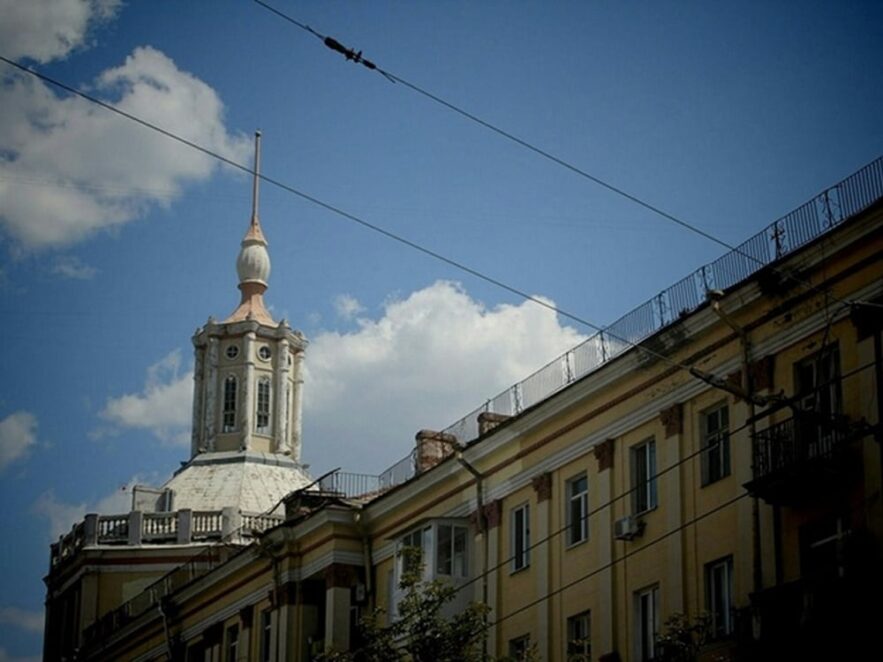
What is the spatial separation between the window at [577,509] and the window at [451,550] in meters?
4.50

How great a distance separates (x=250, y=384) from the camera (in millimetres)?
103062

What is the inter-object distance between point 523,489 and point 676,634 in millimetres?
10140

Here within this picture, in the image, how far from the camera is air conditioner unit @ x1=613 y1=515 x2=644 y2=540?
40750 millimetres

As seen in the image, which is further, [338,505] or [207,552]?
[207,552]

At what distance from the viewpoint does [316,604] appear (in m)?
53.4

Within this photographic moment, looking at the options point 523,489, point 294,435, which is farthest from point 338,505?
point 294,435

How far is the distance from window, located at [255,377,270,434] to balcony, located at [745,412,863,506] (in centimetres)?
6804

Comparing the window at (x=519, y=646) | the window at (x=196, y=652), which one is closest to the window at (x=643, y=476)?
the window at (x=519, y=646)

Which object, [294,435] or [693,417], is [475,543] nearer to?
[693,417]

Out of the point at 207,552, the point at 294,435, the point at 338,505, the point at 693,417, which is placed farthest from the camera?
the point at 294,435

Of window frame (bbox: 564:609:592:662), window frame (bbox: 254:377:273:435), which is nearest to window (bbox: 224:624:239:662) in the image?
window frame (bbox: 564:609:592:662)

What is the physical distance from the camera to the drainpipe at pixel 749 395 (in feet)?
120

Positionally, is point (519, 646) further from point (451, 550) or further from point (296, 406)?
point (296, 406)

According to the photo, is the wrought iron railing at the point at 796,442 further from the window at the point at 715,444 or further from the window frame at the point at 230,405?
the window frame at the point at 230,405
